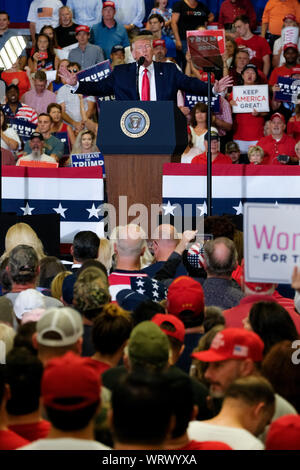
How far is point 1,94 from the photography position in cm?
1193

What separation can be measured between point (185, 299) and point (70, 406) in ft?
5.78

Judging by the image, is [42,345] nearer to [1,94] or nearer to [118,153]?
[118,153]

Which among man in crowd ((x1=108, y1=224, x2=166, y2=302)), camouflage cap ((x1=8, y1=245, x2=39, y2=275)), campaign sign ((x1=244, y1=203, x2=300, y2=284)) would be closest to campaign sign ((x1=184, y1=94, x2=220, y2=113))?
man in crowd ((x1=108, y1=224, x2=166, y2=302))

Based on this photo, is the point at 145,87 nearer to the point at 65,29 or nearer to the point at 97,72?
the point at 97,72

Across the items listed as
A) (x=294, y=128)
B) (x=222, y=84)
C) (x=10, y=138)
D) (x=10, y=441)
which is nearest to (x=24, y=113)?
(x=10, y=138)

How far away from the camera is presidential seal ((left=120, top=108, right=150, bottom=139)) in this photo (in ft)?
26.4

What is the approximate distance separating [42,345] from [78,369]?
3.05ft

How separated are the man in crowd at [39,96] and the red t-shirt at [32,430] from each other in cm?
970

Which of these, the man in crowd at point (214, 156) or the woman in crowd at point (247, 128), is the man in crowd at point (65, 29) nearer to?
the woman in crowd at point (247, 128)

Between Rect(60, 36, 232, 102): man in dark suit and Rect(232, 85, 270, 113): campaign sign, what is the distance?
9.78 ft

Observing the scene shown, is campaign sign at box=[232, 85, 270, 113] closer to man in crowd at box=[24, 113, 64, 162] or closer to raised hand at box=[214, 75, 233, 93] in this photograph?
man in crowd at box=[24, 113, 64, 162]

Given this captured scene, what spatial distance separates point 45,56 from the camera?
1348cm

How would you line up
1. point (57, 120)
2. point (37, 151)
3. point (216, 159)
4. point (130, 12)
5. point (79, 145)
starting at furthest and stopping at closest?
point (130, 12) < point (57, 120) < point (79, 145) < point (37, 151) < point (216, 159)

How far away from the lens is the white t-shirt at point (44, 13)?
14.4 meters
